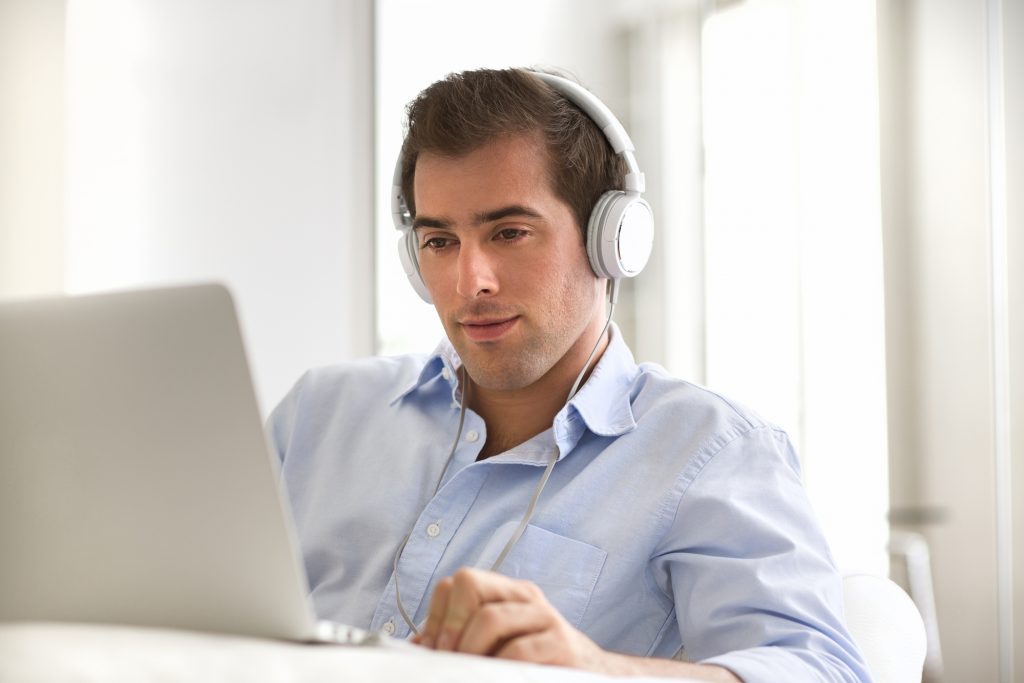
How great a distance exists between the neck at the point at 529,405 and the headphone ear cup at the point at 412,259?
192 mm

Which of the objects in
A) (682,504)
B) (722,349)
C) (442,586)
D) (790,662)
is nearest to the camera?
(442,586)

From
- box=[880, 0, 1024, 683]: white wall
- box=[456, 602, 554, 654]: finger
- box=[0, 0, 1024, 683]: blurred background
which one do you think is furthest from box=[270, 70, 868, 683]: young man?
box=[880, 0, 1024, 683]: white wall

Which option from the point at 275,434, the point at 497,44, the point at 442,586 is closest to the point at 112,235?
the point at 497,44

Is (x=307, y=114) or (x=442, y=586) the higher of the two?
(x=307, y=114)

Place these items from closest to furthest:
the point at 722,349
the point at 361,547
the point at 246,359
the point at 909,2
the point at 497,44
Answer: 1. the point at 246,359
2. the point at 361,547
3. the point at 909,2
4. the point at 722,349
5. the point at 497,44

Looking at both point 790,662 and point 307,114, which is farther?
point 307,114

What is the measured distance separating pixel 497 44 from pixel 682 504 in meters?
1.93

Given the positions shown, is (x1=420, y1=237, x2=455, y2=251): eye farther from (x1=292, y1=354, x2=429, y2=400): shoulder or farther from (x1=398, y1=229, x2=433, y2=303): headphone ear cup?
(x1=292, y1=354, x2=429, y2=400): shoulder

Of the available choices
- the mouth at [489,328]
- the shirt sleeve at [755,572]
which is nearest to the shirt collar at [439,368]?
the mouth at [489,328]

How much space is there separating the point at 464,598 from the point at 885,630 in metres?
0.63

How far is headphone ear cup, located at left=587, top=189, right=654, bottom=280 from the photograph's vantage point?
4.20 ft

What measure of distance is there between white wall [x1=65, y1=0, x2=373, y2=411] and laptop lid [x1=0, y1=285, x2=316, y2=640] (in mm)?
1924

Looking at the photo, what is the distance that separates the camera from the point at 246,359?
570 mm

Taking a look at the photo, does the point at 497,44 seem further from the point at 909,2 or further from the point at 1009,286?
the point at 1009,286
